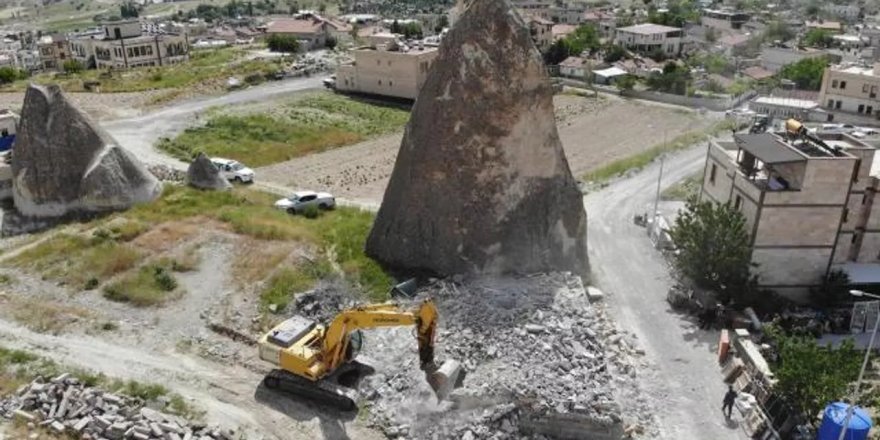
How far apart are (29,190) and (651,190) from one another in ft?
136

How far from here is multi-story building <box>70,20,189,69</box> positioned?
112 metres

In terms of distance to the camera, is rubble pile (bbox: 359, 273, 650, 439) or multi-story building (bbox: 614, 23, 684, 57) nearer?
rubble pile (bbox: 359, 273, 650, 439)

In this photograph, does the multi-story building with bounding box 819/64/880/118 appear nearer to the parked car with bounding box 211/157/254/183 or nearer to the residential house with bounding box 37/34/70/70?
the parked car with bounding box 211/157/254/183

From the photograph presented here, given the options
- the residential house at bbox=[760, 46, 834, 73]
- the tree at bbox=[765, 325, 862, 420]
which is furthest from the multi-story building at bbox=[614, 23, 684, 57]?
the tree at bbox=[765, 325, 862, 420]

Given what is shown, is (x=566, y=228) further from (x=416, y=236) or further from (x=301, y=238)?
(x=301, y=238)

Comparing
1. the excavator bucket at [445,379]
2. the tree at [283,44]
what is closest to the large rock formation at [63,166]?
the excavator bucket at [445,379]

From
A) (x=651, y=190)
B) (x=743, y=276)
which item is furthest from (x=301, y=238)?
(x=651, y=190)

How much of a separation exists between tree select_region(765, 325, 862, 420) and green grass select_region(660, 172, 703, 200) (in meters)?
26.8

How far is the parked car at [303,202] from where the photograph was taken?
4569 cm

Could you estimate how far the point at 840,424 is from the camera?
23422mm

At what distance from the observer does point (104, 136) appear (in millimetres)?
44000

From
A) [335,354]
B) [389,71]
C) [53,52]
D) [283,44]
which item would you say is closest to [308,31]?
[283,44]

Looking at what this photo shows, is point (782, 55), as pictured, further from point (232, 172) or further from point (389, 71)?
point (232, 172)

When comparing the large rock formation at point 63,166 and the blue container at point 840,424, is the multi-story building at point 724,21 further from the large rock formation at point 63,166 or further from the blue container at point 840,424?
the blue container at point 840,424
